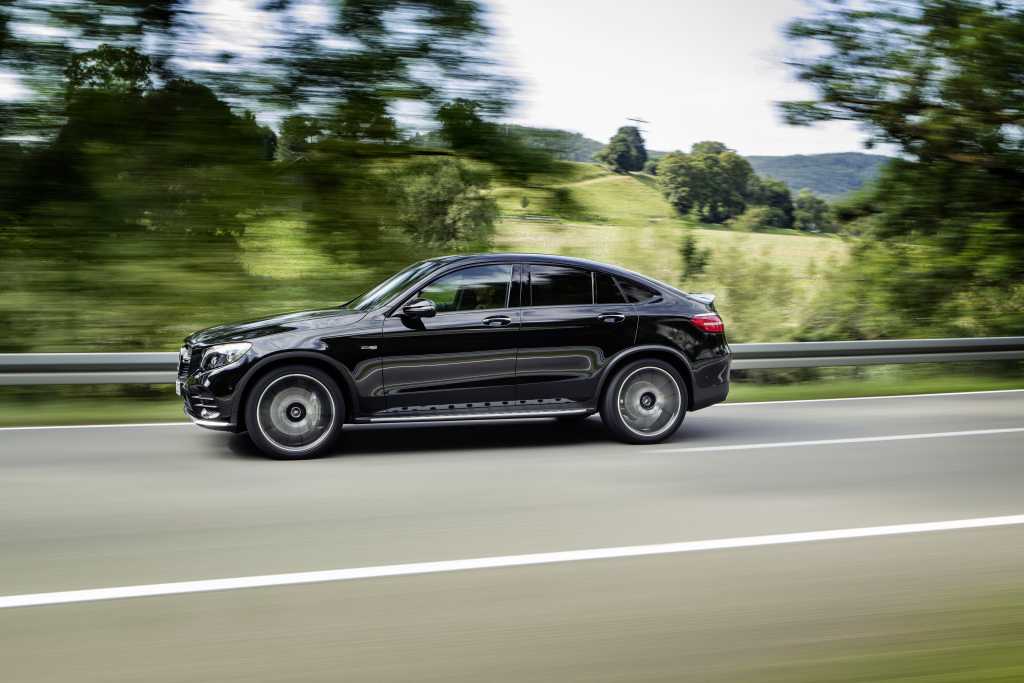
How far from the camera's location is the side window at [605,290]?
776cm

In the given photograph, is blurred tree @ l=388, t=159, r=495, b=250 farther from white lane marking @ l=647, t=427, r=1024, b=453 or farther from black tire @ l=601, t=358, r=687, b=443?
white lane marking @ l=647, t=427, r=1024, b=453

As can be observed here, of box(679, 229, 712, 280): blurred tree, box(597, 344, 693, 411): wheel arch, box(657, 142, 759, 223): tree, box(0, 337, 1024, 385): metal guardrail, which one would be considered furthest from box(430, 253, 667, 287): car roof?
box(657, 142, 759, 223): tree

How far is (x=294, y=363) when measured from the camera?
6.89m

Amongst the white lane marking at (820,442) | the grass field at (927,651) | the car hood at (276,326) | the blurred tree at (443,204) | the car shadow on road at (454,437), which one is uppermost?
the blurred tree at (443,204)

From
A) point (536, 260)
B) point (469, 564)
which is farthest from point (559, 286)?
point (469, 564)

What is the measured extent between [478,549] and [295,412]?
2.67 metres

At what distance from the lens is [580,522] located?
17.4 ft

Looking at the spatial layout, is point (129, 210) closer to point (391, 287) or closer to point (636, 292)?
point (391, 287)

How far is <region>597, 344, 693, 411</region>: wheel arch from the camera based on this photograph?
765 centimetres

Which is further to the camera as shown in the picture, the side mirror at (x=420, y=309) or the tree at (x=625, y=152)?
the tree at (x=625, y=152)

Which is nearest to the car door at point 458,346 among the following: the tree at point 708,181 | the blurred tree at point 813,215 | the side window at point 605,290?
the side window at point 605,290

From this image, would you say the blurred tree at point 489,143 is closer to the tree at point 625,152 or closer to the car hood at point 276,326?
the tree at point 625,152

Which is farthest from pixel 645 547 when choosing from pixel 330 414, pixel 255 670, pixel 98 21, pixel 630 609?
pixel 98 21

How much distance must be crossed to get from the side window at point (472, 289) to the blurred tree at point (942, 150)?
1033cm
